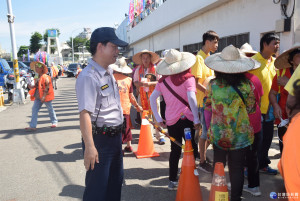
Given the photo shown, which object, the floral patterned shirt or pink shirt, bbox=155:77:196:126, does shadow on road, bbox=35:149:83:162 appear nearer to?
pink shirt, bbox=155:77:196:126

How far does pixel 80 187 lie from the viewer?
13.1 feet

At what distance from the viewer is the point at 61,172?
4.58 metres

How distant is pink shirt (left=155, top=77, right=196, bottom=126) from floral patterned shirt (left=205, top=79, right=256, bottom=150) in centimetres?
57

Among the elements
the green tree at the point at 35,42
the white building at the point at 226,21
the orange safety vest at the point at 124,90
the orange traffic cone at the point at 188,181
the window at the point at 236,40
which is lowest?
the orange traffic cone at the point at 188,181

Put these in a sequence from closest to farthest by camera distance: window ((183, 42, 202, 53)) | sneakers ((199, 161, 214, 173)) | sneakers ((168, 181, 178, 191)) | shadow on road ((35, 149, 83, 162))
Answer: sneakers ((168, 181, 178, 191)) → sneakers ((199, 161, 214, 173)) → shadow on road ((35, 149, 83, 162)) → window ((183, 42, 202, 53))

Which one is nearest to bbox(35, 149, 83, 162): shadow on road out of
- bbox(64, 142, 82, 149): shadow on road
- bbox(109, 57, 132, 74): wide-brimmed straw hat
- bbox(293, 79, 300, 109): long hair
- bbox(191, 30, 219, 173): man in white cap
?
bbox(64, 142, 82, 149): shadow on road

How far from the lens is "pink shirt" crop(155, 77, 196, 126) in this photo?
3.49m

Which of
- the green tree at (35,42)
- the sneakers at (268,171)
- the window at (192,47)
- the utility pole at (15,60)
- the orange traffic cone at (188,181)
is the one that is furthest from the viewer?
the green tree at (35,42)

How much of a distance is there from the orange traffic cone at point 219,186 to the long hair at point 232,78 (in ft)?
2.70

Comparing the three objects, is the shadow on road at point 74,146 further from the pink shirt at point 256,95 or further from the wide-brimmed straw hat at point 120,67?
the pink shirt at point 256,95

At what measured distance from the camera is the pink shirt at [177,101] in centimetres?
349

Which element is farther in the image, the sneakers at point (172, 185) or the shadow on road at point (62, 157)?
the shadow on road at point (62, 157)

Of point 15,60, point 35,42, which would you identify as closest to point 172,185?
point 15,60

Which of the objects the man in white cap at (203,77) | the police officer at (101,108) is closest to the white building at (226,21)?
the man in white cap at (203,77)
